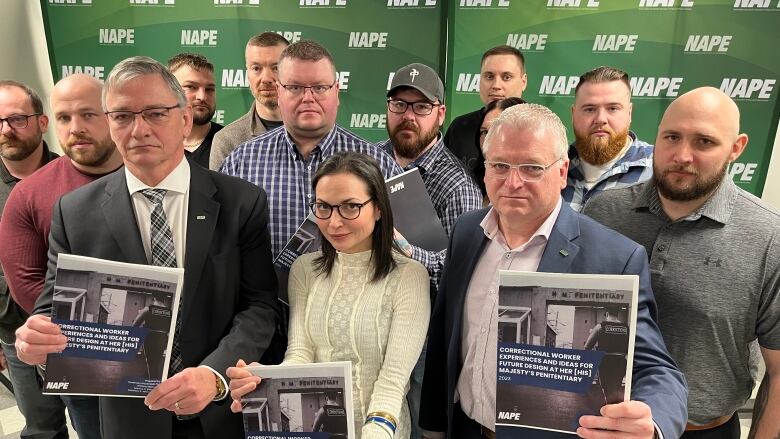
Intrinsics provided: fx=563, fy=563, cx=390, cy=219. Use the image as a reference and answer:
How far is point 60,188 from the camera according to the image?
237 cm

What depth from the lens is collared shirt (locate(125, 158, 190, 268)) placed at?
1.90 m

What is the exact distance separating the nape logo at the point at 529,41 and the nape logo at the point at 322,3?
1635 mm

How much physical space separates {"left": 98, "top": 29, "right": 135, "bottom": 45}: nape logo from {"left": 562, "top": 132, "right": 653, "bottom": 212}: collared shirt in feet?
14.9

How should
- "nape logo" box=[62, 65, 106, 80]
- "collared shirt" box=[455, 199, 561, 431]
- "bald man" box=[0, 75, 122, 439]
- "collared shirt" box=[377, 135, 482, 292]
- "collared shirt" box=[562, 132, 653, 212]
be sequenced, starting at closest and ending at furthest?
"collared shirt" box=[455, 199, 561, 431], "bald man" box=[0, 75, 122, 439], "collared shirt" box=[377, 135, 482, 292], "collared shirt" box=[562, 132, 653, 212], "nape logo" box=[62, 65, 106, 80]

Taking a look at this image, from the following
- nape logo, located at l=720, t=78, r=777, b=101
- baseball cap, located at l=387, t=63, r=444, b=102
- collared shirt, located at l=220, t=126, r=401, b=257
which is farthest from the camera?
nape logo, located at l=720, t=78, r=777, b=101

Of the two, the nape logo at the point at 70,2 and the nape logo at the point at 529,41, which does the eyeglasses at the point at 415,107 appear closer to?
the nape logo at the point at 529,41

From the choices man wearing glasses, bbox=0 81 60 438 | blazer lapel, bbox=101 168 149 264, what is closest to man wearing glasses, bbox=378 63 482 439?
blazer lapel, bbox=101 168 149 264

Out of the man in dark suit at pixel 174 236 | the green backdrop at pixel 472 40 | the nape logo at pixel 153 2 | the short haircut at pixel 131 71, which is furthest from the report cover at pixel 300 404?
the nape logo at pixel 153 2

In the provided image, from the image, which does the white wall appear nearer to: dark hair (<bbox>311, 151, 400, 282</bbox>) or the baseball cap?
the baseball cap

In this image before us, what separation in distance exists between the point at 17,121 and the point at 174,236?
1.83 meters

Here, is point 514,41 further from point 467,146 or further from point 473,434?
point 473,434

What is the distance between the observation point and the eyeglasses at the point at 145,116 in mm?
1845

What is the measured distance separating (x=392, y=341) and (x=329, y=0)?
4.33 m

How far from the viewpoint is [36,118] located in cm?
314
